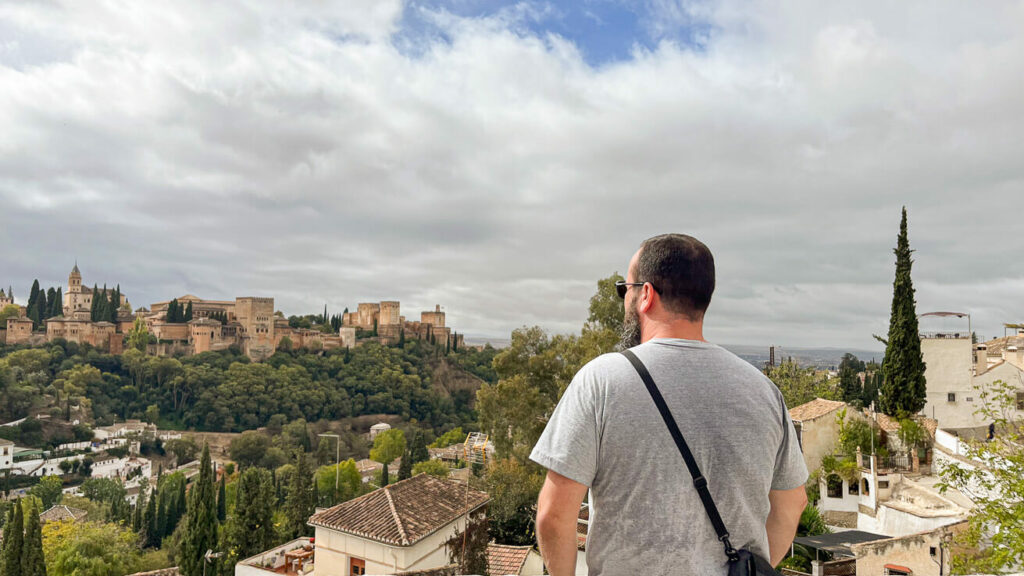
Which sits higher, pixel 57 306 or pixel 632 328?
pixel 57 306

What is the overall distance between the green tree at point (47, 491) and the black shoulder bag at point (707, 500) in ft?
163

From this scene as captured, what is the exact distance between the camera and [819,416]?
1708 centimetres

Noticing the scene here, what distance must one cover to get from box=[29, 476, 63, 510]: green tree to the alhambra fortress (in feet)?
105

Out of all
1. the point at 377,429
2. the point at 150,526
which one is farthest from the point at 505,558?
the point at 377,429

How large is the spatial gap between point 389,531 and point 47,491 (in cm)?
4130

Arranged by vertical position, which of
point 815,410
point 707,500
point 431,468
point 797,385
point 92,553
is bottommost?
point 92,553

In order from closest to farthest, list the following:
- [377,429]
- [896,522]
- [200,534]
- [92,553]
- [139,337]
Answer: [896,522], [200,534], [92,553], [377,429], [139,337]

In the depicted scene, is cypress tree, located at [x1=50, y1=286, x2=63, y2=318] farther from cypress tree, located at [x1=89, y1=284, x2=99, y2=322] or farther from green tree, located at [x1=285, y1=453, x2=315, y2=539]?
green tree, located at [x1=285, y1=453, x2=315, y2=539]

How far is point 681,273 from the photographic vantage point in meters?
1.35

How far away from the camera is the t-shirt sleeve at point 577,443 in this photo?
1219mm

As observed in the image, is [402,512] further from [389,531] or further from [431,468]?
[431,468]

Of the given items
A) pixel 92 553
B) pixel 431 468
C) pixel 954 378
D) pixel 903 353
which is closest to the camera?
pixel 903 353

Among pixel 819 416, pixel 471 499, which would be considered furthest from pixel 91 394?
pixel 819 416

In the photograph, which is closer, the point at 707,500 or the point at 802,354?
the point at 707,500
